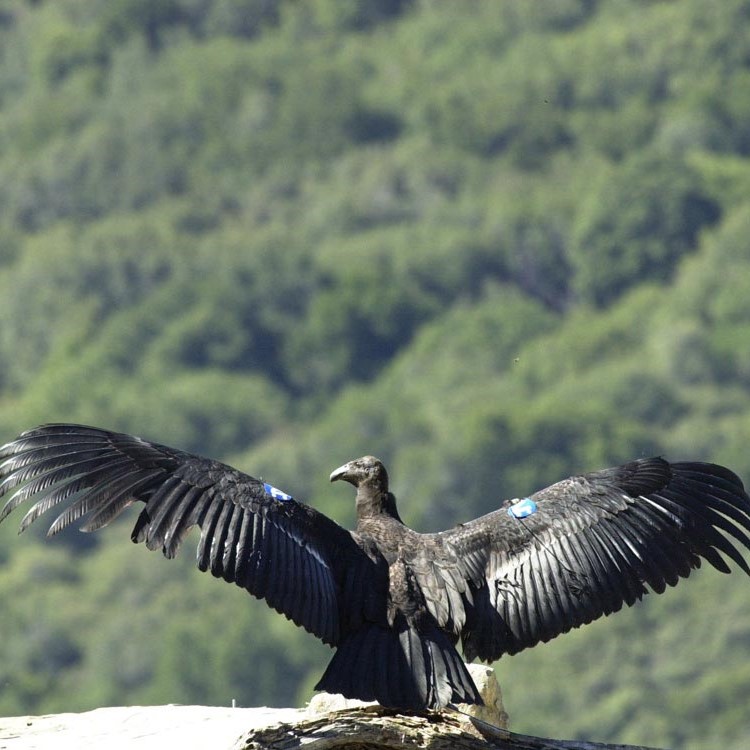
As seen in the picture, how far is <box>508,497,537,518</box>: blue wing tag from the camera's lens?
12930mm

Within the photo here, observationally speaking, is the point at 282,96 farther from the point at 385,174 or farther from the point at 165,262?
the point at 165,262

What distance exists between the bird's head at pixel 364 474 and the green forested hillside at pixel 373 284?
37.9 metres

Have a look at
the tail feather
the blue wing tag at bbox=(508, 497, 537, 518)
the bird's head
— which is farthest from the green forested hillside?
the tail feather

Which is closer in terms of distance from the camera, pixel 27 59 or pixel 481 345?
pixel 481 345

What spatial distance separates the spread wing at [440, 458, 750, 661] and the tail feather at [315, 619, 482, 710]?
45 cm

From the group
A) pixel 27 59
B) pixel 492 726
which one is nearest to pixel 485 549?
pixel 492 726

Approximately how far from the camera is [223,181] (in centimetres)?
12669

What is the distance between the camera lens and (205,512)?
40.7 feet

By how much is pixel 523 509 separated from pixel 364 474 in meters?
0.93

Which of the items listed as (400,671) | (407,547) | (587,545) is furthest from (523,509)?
(400,671)

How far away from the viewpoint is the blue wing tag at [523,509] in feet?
42.4

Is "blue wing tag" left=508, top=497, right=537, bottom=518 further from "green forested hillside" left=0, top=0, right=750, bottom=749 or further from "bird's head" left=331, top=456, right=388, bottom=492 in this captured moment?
"green forested hillside" left=0, top=0, right=750, bottom=749

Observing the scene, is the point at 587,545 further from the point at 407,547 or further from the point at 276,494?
the point at 276,494

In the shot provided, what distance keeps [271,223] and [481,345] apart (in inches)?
954
